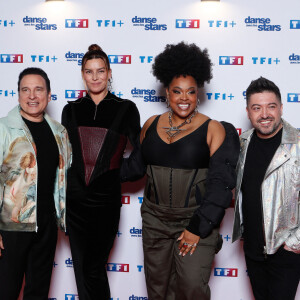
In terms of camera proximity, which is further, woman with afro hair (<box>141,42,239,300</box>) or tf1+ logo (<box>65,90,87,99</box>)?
tf1+ logo (<box>65,90,87,99</box>)

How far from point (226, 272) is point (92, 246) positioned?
1.15m

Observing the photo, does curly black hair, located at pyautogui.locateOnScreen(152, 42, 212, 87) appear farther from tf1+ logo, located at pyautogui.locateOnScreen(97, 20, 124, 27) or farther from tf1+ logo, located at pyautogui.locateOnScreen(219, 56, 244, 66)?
tf1+ logo, located at pyautogui.locateOnScreen(97, 20, 124, 27)

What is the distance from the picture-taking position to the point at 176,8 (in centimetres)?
277

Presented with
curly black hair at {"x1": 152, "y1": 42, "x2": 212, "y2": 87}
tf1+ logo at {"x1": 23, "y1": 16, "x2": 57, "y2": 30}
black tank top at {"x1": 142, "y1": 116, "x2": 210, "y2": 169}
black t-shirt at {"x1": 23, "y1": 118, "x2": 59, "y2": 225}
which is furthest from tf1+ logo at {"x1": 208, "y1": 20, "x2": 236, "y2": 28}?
black t-shirt at {"x1": 23, "y1": 118, "x2": 59, "y2": 225}

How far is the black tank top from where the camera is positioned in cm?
202

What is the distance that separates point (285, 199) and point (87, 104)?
4.06 ft

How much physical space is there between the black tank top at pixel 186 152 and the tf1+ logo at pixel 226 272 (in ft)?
3.85

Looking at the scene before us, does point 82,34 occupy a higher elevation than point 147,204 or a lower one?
higher

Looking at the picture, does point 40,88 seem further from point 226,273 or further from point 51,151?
point 226,273

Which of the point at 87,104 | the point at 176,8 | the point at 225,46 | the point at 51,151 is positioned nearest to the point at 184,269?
the point at 51,151

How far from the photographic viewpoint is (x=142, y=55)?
2.81 metres

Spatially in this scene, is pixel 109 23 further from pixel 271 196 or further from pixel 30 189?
pixel 271 196

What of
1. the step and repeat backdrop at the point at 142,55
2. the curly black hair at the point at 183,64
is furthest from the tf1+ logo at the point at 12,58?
the curly black hair at the point at 183,64

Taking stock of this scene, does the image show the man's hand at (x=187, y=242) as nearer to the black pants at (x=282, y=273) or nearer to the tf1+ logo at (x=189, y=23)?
the black pants at (x=282, y=273)
